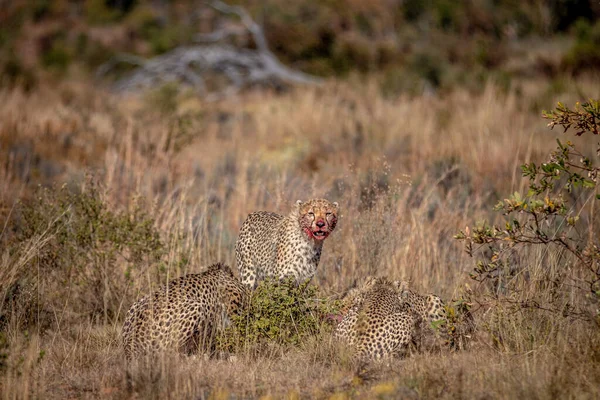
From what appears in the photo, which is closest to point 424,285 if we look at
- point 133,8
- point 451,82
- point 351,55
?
point 451,82

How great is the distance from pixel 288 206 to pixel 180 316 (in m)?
2.78

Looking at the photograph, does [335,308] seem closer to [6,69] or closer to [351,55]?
[6,69]

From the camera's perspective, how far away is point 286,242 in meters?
6.31

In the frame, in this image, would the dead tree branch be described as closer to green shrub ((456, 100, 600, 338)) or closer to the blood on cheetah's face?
the blood on cheetah's face

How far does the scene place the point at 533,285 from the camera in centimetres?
566

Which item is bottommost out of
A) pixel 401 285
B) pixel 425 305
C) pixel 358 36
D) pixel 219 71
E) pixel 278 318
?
pixel 278 318

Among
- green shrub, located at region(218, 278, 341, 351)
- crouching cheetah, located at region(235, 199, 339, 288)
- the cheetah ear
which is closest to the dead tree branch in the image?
crouching cheetah, located at region(235, 199, 339, 288)

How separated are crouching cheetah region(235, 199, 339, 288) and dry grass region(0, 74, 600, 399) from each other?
69 centimetres

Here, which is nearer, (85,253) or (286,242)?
(286,242)

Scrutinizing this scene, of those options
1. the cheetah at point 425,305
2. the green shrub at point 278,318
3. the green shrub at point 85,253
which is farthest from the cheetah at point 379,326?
the green shrub at point 85,253

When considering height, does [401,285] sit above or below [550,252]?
below

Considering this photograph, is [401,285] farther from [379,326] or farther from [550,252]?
[550,252]

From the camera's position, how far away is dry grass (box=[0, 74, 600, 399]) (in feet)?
15.5

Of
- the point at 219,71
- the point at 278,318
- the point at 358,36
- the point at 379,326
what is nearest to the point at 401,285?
the point at 379,326
